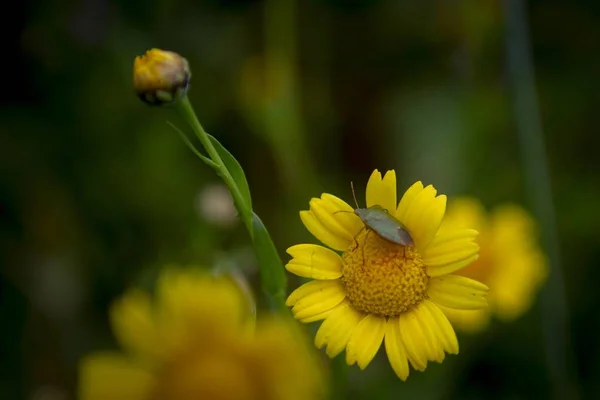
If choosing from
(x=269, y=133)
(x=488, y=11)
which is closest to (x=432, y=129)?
(x=488, y=11)

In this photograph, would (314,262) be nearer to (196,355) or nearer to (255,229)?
(255,229)

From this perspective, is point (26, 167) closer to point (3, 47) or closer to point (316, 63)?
point (3, 47)

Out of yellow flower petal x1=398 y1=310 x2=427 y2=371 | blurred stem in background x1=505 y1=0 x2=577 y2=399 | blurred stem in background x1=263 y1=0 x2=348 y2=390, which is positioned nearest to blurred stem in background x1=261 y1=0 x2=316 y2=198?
blurred stem in background x1=263 y1=0 x2=348 y2=390

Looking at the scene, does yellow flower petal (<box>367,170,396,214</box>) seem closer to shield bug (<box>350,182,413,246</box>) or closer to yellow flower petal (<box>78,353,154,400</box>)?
shield bug (<box>350,182,413,246</box>)

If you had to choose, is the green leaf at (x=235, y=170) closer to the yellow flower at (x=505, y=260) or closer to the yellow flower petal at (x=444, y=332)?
the yellow flower petal at (x=444, y=332)

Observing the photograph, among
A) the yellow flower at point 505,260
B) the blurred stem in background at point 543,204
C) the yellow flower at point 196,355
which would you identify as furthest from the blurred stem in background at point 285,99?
the yellow flower at point 196,355
